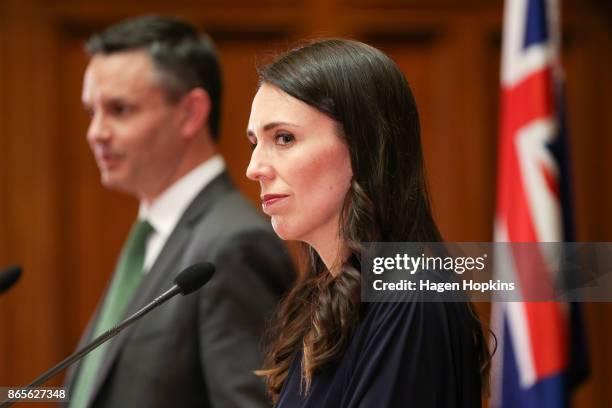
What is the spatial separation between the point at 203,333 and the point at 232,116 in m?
1.70

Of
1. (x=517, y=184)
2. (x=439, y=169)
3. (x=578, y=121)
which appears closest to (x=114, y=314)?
(x=517, y=184)

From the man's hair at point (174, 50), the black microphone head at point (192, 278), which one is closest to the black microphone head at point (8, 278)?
the black microphone head at point (192, 278)

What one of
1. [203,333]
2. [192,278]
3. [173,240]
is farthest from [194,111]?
[192,278]

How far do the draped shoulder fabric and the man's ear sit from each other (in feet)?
4.07

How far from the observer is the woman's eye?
1289mm

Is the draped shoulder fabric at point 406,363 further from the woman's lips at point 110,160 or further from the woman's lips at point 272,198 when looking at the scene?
the woman's lips at point 110,160

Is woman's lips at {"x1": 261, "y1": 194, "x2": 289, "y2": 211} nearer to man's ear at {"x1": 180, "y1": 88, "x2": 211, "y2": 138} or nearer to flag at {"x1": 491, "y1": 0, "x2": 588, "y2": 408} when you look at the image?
flag at {"x1": 491, "y1": 0, "x2": 588, "y2": 408}

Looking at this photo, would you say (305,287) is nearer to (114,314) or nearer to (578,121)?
(114,314)

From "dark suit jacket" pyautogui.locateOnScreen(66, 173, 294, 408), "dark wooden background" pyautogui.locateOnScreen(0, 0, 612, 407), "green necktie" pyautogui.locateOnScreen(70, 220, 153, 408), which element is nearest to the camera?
"dark suit jacket" pyautogui.locateOnScreen(66, 173, 294, 408)

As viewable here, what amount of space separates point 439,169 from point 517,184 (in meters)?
1.18

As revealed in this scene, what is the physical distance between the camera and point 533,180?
2.41 meters

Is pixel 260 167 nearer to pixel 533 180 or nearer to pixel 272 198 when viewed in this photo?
pixel 272 198

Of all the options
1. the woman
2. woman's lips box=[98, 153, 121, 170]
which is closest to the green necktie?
woman's lips box=[98, 153, 121, 170]

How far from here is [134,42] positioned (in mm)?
2469
